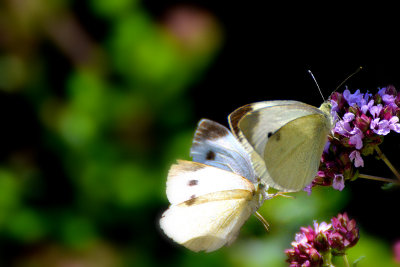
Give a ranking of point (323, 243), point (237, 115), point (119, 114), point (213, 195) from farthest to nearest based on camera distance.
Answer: point (119, 114) < point (213, 195) < point (323, 243) < point (237, 115)

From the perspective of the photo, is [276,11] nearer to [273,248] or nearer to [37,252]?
[273,248]

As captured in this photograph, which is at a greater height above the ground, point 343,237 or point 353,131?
point 353,131

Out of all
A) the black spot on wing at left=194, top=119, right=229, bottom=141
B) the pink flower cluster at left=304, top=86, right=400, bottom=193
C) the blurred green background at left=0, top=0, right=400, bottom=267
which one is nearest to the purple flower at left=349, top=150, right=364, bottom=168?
the pink flower cluster at left=304, top=86, right=400, bottom=193

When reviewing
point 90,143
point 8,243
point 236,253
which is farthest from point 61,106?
point 236,253

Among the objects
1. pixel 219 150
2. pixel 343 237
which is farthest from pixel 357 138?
pixel 219 150

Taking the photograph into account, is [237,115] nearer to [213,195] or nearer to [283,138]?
[283,138]

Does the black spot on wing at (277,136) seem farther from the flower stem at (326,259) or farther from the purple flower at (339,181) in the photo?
the flower stem at (326,259)
